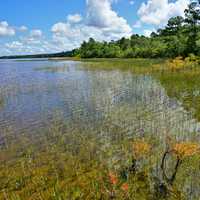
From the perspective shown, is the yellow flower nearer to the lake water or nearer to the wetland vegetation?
the wetland vegetation

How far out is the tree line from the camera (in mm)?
61969

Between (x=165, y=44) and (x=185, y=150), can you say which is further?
(x=165, y=44)

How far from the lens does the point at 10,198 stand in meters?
7.78

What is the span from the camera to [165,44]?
8325 cm

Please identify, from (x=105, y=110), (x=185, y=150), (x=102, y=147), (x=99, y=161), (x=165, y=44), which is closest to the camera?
(x=185, y=150)

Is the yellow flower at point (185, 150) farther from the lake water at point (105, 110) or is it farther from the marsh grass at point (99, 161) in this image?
the lake water at point (105, 110)

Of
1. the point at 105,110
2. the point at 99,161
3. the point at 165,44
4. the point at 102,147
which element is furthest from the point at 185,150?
the point at 165,44

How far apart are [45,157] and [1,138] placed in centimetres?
363

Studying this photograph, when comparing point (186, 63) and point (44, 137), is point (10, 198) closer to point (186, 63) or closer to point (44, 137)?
point (44, 137)

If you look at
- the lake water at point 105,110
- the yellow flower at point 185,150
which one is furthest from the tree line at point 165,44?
the yellow flower at point 185,150

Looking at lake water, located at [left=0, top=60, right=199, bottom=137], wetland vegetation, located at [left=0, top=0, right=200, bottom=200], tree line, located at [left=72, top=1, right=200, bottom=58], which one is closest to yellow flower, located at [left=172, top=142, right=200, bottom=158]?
wetland vegetation, located at [left=0, top=0, right=200, bottom=200]

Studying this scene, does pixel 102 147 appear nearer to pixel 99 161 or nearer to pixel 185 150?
pixel 99 161

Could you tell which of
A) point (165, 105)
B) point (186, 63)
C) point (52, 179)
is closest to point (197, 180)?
point (52, 179)

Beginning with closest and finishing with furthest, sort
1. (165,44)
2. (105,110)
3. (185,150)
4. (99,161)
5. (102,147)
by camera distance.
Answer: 1. (185,150)
2. (99,161)
3. (102,147)
4. (105,110)
5. (165,44)
